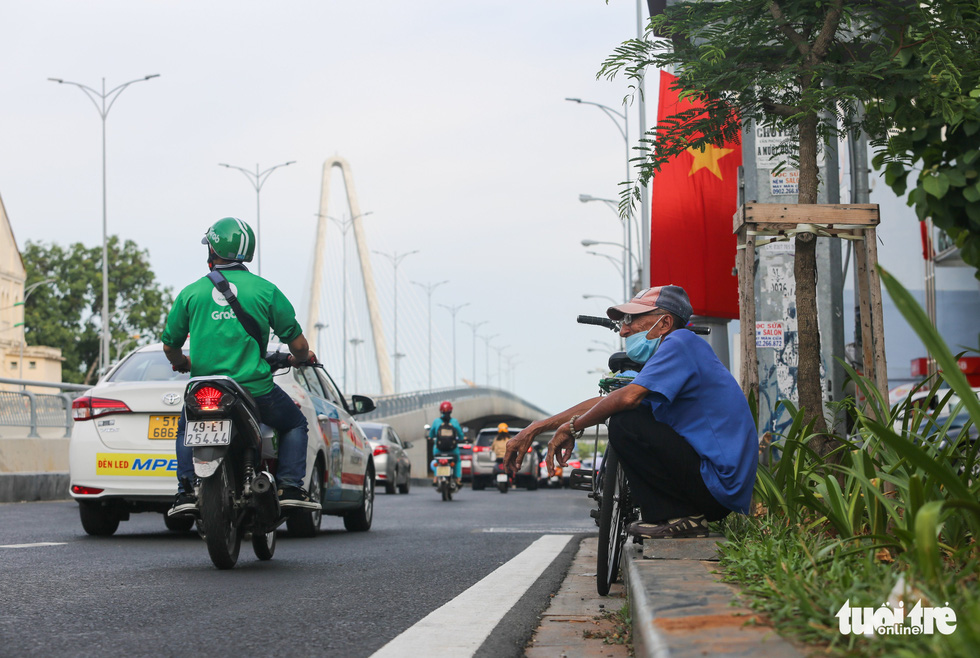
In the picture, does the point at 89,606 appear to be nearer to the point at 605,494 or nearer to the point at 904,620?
the point at 605,494

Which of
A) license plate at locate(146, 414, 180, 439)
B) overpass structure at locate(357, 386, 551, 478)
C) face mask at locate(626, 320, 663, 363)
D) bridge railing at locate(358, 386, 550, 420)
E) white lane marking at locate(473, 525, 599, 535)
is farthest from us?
overpass structure at locate(357, 386, 551, 478)

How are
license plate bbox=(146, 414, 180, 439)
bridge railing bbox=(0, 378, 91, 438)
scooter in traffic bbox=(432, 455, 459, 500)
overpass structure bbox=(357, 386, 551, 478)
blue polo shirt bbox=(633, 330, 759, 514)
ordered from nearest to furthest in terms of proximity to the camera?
blue polo shirt bbox=(633, 330, 759, 514), license plate bbox=(146, 414, 180, 439), bridge railing bbox=(0, 378, 91, 438), scooter in traffic bbox=(432, 455, 459, 500), overpass structure bbox=(357, 386, 551, 478)

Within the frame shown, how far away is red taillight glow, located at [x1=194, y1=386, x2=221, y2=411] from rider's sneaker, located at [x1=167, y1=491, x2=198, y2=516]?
483 millimetres

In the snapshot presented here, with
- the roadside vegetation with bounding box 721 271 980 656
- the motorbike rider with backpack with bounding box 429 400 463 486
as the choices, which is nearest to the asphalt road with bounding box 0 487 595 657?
the roadside vegetation with bounding box 721 271 980 656

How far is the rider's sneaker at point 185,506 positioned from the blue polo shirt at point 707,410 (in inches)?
106

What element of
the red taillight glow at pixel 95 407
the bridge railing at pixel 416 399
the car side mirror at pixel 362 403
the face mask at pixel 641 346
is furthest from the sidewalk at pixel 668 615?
the bridge railing at pixel 416 399

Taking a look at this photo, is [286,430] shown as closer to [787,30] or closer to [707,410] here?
[707,410]

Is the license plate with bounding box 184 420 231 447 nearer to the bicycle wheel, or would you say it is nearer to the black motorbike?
the black motorbike

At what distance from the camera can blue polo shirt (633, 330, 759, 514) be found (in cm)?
461

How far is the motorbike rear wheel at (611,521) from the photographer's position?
17.5 ft

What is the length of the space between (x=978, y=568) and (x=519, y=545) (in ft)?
19.3

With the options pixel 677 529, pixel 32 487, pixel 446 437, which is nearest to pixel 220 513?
pixel 677 529

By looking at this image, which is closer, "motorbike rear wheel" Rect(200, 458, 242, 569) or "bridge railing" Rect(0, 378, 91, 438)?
"motorbike rear wheel" Rect(200, 458, 242, 569)

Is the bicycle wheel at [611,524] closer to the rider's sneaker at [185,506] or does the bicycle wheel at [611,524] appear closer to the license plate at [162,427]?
the rider's sneaker at [185,506]
